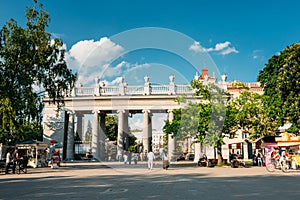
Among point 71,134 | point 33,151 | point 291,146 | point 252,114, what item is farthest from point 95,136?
point 291,146

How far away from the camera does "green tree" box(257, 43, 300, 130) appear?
128ft

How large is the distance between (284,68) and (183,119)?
48.3ft

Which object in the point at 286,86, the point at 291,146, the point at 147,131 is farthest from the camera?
the point at 147,131

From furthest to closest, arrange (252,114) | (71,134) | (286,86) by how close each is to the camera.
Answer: (71,134)
(286,86)
(252,114)

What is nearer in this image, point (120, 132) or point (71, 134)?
point (120, 132)

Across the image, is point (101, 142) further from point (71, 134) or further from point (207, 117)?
point (207, 117)

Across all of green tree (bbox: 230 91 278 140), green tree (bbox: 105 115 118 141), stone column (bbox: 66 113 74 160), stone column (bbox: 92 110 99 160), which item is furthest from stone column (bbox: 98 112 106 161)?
green tree (bbox: 230 91 278 140)

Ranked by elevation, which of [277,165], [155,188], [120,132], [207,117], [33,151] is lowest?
[277,165]

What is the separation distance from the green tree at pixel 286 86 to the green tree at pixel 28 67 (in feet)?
87.1

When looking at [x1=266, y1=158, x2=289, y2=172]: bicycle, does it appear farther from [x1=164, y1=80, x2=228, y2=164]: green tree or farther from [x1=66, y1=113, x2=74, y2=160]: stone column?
[x1=66, y1=113, x2=74, y2=160]: stone column

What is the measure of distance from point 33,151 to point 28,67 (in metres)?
10.1

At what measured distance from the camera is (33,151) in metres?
37.1

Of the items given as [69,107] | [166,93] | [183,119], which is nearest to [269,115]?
[183,119]

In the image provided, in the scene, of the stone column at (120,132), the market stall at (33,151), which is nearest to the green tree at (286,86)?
the stone column at (120,132)
